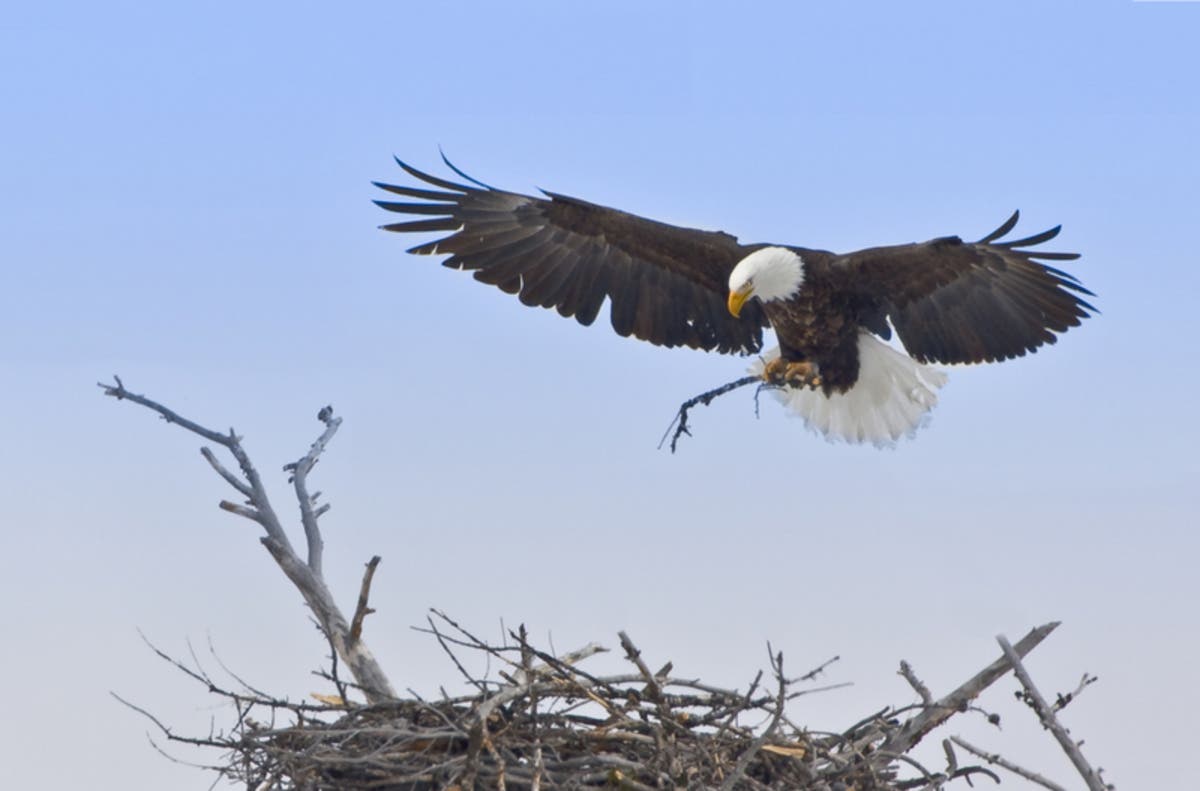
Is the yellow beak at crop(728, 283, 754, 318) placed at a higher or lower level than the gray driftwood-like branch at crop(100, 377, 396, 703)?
higher

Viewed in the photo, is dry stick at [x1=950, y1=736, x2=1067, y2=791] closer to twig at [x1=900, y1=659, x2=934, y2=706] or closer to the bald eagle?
twig at [x1=900, y1=659, x2=934, y2=706]

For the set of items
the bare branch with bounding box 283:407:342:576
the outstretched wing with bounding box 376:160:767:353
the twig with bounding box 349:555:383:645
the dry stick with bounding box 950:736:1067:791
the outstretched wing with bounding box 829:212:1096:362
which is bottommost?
the dry stick with bounding box 950:736:1067:791

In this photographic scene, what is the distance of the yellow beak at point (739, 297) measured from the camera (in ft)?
23.9

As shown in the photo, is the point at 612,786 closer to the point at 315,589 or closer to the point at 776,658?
the point at 776,658

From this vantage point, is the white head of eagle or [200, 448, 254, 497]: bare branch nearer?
[200, 448, 254, 497]: bare branch

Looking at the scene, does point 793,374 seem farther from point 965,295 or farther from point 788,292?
point 965,295

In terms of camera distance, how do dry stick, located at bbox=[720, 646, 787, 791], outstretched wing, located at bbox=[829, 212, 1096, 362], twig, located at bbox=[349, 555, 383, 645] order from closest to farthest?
dry stick, located at bbox=[720, 646, 787, 791] → twig, located at bbox=[349, 555, 383, 645] → outstretched wing, located at bbox=[829, 212, 1096, 362]

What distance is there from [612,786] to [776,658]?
0.67 meters

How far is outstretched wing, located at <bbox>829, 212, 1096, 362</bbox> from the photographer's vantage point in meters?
7.06

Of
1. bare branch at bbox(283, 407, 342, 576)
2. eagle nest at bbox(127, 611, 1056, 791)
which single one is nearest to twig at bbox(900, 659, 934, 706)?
eagle nest at bbox(127, 611, 1056, 791)

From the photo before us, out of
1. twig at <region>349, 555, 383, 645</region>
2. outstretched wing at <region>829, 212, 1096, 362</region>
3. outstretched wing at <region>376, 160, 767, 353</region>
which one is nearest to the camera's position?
twig at <region>349, 555, 383, 645</region>

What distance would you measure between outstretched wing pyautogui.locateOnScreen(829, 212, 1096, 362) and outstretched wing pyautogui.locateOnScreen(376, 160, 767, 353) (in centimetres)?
69

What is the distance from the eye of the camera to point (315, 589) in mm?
5641

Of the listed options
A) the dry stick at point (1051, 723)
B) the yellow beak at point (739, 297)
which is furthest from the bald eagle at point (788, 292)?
the dry stick at point (1051, 723)
